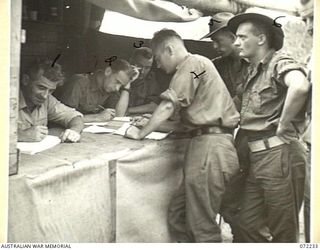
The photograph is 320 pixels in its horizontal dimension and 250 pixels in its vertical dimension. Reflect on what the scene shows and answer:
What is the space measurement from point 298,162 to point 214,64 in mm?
843

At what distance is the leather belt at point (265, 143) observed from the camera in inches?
131

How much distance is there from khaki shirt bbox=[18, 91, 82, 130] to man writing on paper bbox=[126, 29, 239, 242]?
1.32 ft

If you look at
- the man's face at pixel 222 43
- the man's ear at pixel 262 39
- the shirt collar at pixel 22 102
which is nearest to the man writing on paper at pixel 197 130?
the man's face at pixel 222 43

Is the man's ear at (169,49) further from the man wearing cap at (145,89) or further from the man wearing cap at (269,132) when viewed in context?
the man wearing cap at (269,132)

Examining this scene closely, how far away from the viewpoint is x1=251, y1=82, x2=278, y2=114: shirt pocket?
330 cm

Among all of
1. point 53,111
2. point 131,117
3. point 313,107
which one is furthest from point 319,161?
point 53,111

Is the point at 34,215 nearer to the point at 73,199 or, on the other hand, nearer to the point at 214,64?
the point at 73,199

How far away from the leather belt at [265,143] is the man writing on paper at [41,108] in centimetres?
113

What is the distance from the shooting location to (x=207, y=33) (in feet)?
10.8

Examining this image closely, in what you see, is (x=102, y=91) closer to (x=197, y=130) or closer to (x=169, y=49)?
(x=169, y=49)

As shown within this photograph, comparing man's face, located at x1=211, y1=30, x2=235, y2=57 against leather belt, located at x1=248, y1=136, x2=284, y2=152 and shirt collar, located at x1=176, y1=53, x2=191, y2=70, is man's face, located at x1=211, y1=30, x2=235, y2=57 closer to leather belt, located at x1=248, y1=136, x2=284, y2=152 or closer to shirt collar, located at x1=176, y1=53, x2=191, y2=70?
shirt collar, located at x1=176, y1=53, x2=191, y2=70

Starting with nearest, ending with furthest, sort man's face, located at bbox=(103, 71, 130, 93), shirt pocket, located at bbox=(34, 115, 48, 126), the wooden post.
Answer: the wooden post
shirt pocket, located at bbox=(34, 115, 48, 126)
man's face, located at bbox=(103, 71, 130, 93)

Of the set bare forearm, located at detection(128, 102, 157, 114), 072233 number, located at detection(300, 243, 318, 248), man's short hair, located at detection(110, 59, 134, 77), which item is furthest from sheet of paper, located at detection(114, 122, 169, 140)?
072233 number, located at detection(300, 243, 318, 248)

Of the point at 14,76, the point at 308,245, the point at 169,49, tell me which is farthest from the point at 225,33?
the point at 308,245
